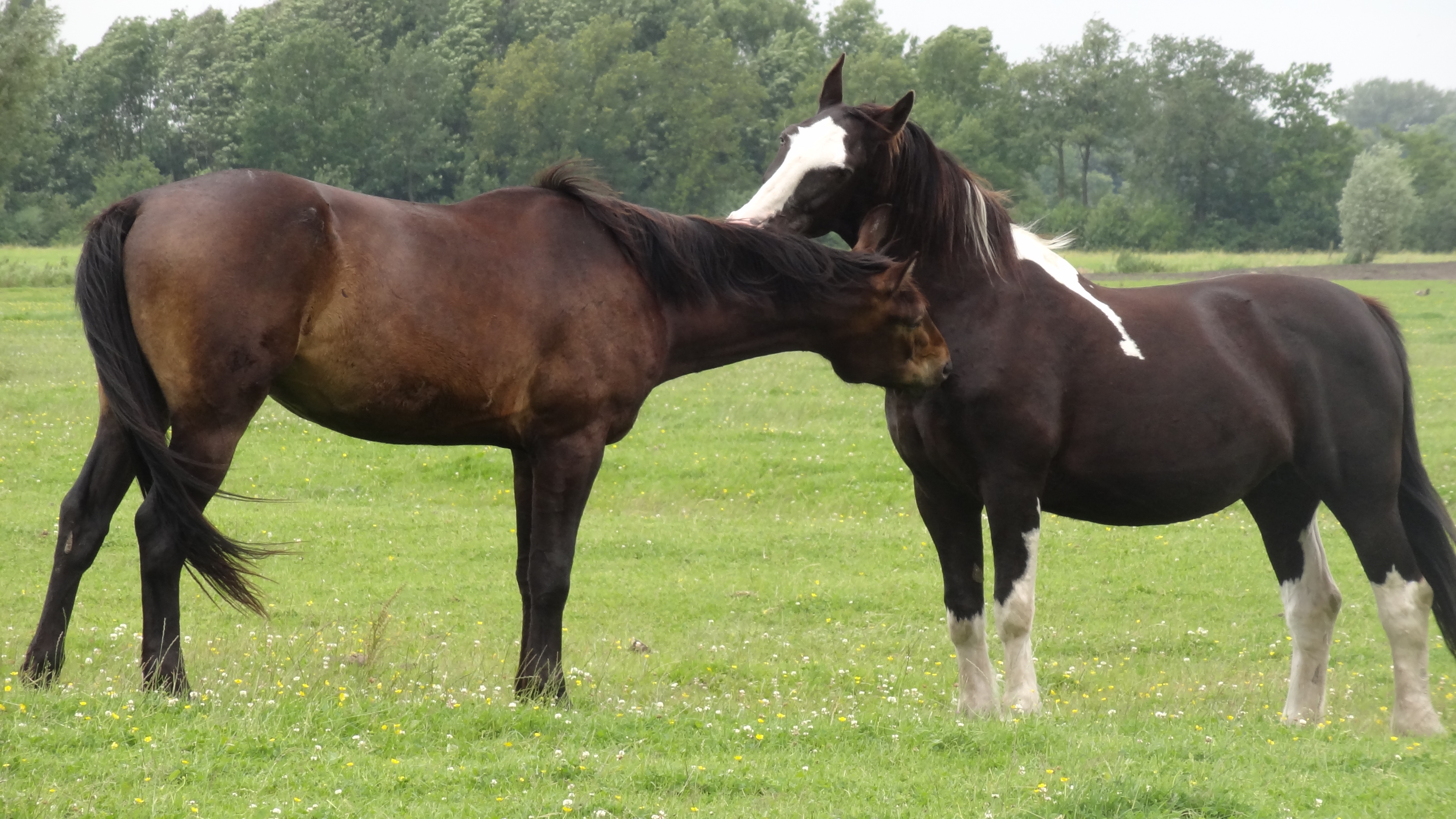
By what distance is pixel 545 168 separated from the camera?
6.23 m

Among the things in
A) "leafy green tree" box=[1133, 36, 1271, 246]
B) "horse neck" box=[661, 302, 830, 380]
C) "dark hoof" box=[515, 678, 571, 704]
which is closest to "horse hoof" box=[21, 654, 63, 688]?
"dark hoof" box=[515, 678, 571, 704]

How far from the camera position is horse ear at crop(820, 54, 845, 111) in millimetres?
6504

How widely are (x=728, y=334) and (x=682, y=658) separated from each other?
3.24m

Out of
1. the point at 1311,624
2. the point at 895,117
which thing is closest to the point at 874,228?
the point at 895,117

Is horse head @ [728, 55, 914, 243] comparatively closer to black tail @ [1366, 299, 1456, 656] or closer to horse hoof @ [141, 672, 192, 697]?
black tail @ [1366, 299, 1456, 656]

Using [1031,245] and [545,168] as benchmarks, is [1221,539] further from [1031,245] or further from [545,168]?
[545,168]

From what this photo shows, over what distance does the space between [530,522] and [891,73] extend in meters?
62.1

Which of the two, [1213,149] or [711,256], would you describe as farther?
[1213,149]

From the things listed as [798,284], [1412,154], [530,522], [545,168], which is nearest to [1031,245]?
[798,284]

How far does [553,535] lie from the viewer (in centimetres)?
552

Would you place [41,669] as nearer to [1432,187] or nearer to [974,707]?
[974,707]

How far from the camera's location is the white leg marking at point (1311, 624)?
6816mm

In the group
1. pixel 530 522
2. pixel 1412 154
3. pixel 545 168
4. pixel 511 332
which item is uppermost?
pixel 1412 154

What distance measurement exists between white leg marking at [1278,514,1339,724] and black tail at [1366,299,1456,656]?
46 centimetres
